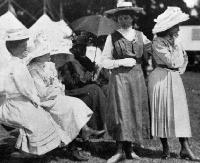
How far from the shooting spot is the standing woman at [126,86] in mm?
5262

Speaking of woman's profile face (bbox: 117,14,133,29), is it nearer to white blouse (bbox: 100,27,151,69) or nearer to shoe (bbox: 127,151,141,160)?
white blouse (bbox: 100,27,151,69)

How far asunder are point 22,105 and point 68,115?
703mm

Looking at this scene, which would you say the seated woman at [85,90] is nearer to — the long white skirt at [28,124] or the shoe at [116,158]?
the shoe at [116,158]

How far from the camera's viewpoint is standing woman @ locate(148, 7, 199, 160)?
5.27 metres

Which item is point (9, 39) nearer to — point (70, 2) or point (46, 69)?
point (46, 69)

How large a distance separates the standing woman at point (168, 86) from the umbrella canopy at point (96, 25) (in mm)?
1747

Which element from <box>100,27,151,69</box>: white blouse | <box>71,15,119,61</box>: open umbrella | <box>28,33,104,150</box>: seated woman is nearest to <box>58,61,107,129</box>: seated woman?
<box>71,15,119,61</box>: open umbrella

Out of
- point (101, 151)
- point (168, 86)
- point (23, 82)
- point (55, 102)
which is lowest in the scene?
point (101, 151)

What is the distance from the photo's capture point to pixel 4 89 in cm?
472

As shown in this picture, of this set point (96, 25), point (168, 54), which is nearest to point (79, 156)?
point (168, 54)

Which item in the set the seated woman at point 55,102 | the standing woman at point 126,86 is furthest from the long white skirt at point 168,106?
the seated woman at point 55,102

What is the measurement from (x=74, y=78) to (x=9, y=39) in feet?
6.44

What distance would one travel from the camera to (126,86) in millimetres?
5312

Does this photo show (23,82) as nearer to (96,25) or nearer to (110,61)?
(110,61)
